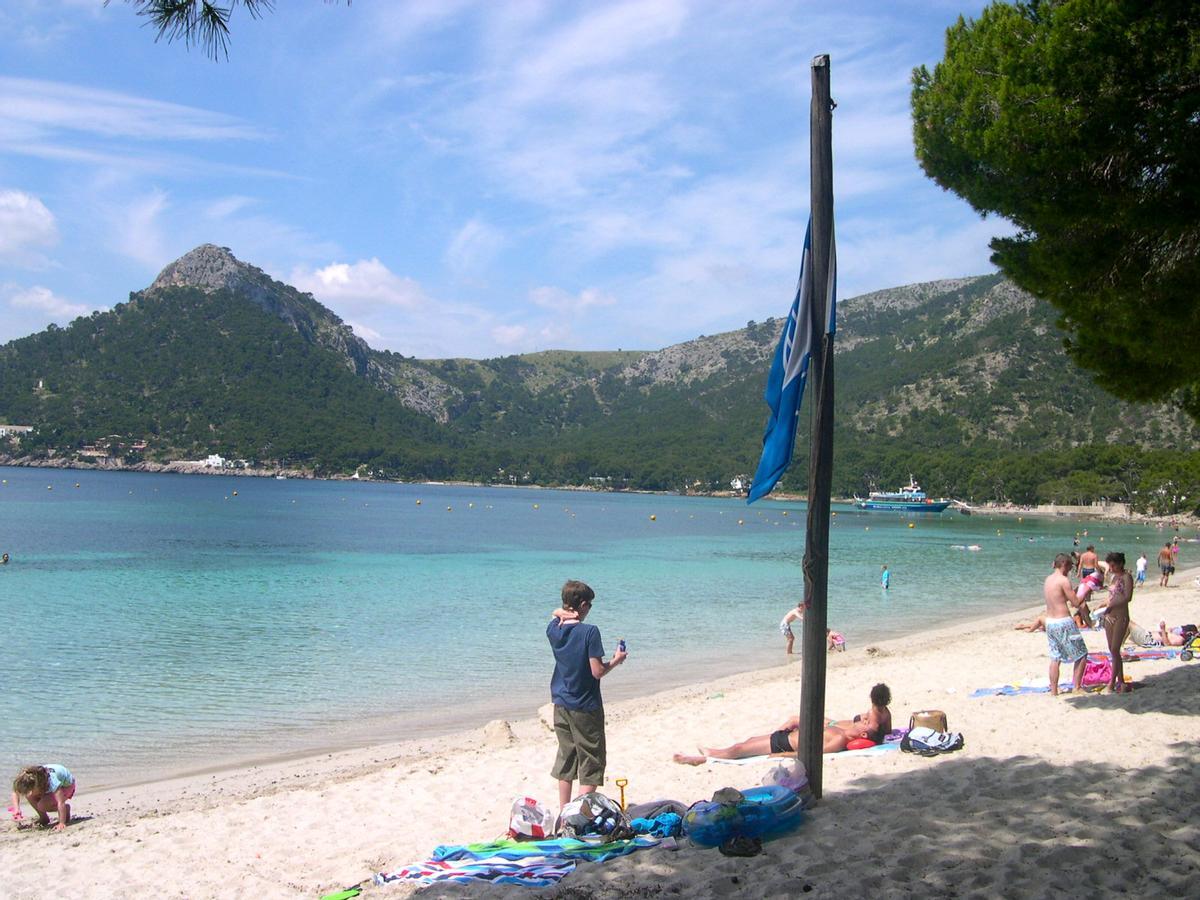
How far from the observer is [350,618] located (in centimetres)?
2239

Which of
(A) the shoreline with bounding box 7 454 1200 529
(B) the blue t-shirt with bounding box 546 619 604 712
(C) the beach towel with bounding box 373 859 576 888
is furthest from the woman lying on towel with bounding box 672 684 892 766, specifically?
(A) the shoreline with bounding box 7 454 1200 529

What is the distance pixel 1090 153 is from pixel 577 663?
4.34 m

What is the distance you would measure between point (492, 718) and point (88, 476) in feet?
461

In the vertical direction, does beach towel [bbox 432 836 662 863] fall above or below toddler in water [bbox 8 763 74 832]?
above

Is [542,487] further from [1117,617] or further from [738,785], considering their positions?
[738,785]

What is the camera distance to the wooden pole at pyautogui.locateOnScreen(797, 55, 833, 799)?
220 inches

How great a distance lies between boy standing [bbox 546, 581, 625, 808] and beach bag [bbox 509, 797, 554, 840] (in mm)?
250

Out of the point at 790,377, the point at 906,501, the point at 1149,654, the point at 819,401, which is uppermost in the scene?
the point at 790,377

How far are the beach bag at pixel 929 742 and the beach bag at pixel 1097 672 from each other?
9.70ft

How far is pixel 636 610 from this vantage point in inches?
968

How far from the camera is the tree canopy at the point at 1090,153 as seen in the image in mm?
5117

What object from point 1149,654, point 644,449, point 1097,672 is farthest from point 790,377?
point 644,449

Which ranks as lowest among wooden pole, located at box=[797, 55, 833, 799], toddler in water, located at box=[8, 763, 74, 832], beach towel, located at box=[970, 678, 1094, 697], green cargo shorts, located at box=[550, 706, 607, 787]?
toddler in water, located at box=[8, 763, 74, 832]

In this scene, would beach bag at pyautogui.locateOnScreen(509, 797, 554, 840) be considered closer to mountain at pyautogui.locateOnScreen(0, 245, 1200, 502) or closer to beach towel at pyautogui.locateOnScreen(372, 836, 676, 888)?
beach towel at pyautogui.locateOnScreen(372, 836, 676, 888)
